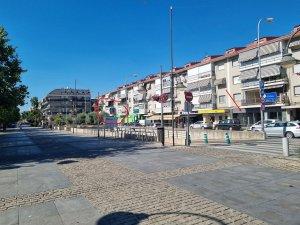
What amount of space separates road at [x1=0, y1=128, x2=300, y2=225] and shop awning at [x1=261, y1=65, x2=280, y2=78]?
3752 cm

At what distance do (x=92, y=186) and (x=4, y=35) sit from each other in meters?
21.8

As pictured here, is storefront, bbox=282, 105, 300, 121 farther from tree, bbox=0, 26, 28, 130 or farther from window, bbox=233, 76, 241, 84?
tree, bbox=0, 26, 28, 130

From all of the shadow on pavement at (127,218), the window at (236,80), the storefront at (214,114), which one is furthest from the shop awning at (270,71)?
the shadow on pavement at (127,218)

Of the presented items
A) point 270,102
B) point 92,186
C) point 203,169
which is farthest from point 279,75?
point 92,186

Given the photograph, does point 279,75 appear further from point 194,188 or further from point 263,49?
point 194,188

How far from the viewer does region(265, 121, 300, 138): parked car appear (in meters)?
27.3

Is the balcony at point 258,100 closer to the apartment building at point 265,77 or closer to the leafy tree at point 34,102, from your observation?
the apartment building at point 265,77

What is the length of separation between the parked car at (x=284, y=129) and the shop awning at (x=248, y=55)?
22959 millimetres

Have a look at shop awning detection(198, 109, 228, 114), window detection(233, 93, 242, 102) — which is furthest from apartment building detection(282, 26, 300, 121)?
shop awning detection(198, 109, 228, 114)

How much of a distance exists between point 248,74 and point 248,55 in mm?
2807

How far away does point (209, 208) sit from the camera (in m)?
6.82

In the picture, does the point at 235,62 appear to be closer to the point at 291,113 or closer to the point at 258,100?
the point at 258,100

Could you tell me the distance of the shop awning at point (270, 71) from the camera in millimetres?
47469

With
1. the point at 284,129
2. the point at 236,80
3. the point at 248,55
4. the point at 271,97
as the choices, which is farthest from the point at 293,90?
the point at 284,129
